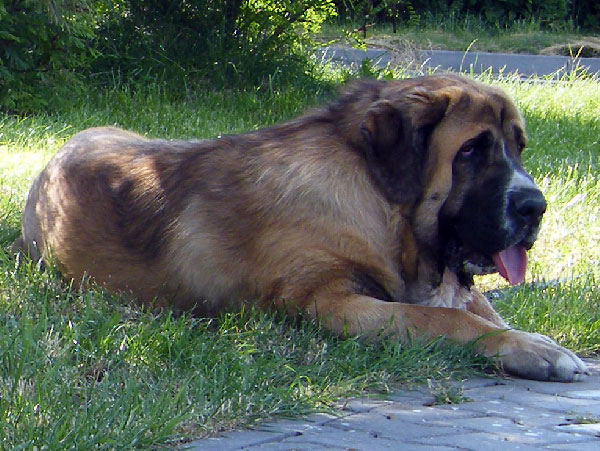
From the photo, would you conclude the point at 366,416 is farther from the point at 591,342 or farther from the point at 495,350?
the point at 591,342

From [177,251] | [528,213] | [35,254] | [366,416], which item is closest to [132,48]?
[35,254]

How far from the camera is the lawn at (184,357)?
3.12 metres

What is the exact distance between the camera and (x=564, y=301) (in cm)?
507

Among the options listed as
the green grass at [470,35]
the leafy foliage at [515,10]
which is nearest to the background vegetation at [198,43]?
the green grass at [470,35]

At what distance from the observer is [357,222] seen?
4418 mm

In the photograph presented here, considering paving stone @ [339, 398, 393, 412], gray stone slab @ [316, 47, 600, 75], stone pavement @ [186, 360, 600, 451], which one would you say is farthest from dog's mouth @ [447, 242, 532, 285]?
gray stone slab @ [316, 47, 600, 75]

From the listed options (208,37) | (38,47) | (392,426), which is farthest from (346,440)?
(208,37)

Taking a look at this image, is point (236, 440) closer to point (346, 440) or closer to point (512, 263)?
point (346, 440)

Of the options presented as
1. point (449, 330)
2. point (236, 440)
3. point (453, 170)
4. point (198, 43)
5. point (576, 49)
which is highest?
point (453, 170)

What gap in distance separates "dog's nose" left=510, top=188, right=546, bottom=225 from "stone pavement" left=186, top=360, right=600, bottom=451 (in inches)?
29.6

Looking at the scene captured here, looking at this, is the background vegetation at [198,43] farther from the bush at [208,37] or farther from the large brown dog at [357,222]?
the large brown dog at [357,222]

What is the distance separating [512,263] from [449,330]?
0.54m

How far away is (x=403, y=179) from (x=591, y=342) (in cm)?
115

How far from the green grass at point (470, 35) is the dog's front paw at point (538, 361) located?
11790mm
